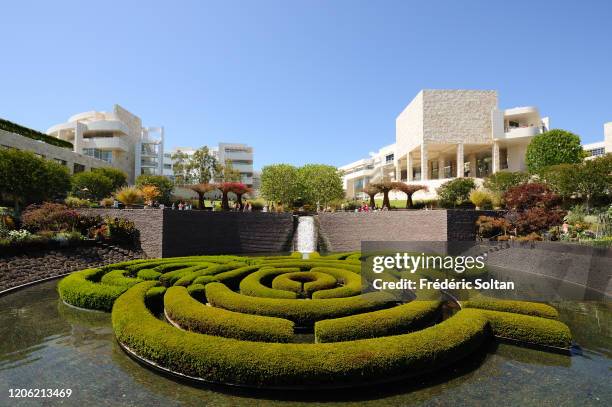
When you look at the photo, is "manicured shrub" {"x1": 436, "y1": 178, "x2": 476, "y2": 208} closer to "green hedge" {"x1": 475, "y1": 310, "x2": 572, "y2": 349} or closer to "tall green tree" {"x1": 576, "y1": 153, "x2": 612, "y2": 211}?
"tall green tree" {"x1": 576, "y1": 153, "x2": 612, "y2": 211}

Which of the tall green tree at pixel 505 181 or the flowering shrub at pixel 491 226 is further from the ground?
the tall green tree at pixel 505 181

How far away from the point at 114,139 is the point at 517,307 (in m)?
68.6

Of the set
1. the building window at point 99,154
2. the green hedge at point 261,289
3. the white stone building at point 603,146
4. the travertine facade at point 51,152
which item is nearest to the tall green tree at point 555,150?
the white stone building at point 603,146

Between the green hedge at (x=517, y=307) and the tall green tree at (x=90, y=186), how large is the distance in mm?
46119

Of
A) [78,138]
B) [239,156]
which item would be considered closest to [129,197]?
[78,138]

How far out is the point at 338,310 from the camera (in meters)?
10.6

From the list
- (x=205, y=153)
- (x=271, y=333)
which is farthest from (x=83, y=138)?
(x=271, y=333)

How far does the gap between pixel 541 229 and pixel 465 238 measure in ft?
17.0

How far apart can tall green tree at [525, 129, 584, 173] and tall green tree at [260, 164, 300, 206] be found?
32706 mm

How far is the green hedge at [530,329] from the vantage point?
9.71 meters

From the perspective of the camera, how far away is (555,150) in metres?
44.6

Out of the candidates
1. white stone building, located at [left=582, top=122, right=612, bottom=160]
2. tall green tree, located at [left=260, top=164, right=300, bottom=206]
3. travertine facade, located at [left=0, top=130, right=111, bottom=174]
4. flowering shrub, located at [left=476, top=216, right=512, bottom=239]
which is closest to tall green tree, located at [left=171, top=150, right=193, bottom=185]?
travertine facade, located at [left=0, top=130, right=111, bottom=174]

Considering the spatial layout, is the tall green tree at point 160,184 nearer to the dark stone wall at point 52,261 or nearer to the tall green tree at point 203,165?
the tall green tree at point 203,165

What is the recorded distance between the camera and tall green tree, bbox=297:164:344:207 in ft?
184
